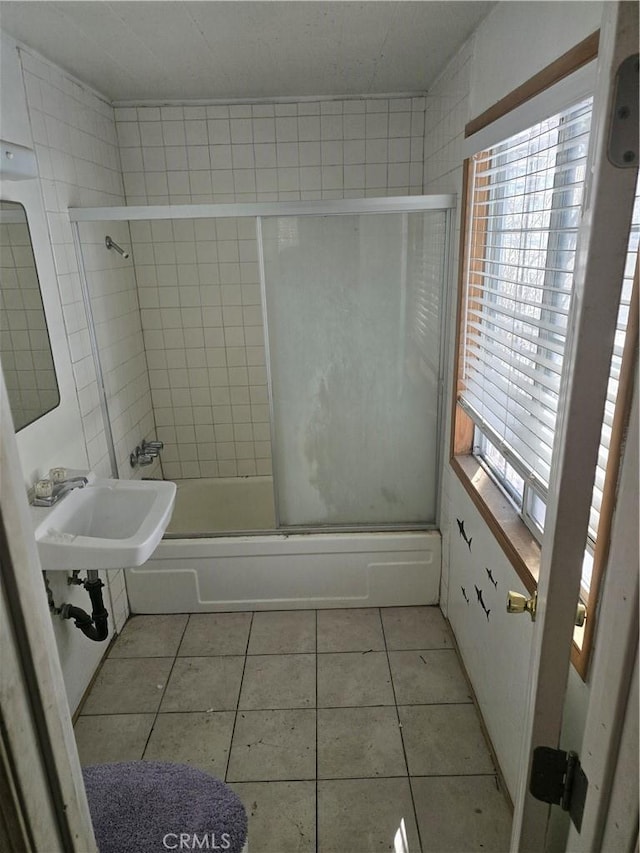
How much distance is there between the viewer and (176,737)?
2.06 m

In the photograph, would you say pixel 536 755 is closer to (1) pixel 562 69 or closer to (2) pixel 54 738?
(2) pixel 54 738

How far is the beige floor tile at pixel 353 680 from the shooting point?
220cm

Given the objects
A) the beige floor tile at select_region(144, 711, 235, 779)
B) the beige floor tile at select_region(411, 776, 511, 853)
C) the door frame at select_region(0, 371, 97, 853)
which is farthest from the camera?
the beige floor tile at select_region(144, 711, 235, 779)

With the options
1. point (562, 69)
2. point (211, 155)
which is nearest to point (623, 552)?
point (562, 69)

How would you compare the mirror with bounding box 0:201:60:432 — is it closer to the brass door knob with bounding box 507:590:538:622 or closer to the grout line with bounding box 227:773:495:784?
the grout line with bounding box 227:773:495:784

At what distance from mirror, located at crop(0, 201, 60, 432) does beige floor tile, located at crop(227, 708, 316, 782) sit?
4.66 ft

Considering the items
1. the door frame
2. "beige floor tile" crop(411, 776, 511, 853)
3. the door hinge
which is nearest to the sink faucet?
the door frame

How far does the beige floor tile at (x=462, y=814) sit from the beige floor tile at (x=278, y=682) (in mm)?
558

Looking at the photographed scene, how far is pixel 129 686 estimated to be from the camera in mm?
2311

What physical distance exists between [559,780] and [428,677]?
1.59m

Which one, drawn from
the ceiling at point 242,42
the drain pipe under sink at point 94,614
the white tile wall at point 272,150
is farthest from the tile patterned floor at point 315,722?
the ceiling at point 242,42

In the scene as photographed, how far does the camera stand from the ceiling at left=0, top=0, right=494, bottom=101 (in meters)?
1.72

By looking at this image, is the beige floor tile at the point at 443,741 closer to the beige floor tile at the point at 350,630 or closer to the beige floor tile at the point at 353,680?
the beige floor tile at the point at 353,680

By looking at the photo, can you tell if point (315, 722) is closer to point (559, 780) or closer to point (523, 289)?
point (559, 780)
